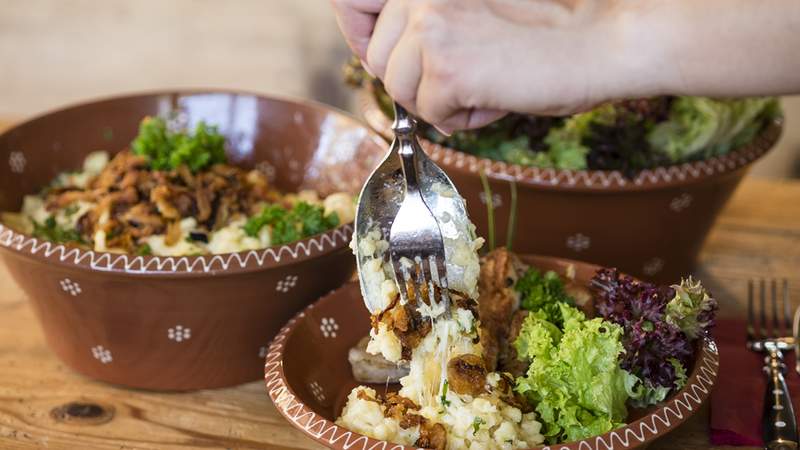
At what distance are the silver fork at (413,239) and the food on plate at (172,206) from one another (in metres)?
0.40

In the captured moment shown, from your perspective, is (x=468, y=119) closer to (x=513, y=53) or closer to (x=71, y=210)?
(x=513, y=53)

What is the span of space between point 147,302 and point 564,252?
987 mm

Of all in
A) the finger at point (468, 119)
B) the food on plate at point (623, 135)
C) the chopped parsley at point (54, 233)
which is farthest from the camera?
the food on plate at point (623, 135)

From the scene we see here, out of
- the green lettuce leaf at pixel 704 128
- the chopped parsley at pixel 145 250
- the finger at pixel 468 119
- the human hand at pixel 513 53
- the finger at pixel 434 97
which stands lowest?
→ the chopped parsley at pixel 145 250

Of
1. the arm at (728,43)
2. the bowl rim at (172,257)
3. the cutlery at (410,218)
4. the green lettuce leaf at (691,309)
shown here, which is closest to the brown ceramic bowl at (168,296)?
the bowl rim at (172,257)

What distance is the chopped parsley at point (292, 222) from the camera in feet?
6.23

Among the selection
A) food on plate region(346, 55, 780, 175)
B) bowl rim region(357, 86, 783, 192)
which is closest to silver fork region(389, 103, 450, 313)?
bowl rim region(357, 86, 783, 192)

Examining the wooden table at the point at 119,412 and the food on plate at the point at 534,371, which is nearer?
the food on plate at the point at 534,371

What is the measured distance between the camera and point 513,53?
1.26m

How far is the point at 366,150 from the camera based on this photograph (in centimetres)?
217

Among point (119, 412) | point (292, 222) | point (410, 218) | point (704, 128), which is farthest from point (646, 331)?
point (119, 412)

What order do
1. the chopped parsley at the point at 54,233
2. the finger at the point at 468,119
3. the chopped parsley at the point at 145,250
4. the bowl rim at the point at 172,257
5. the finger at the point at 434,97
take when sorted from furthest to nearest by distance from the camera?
the chopped parsley at the point at 54,233 → the chopped parsley at the point at 145,250 → the bowl rim at the point at 172,257 → the finger at the point at 468,119 → the finger at the point at 434,97

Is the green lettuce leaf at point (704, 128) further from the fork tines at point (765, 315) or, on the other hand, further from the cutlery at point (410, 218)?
the cutlery at point (410, 218)

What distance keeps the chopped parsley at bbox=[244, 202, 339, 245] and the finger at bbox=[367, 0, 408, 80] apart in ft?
1.89
